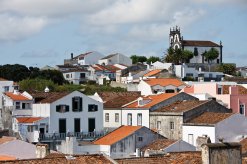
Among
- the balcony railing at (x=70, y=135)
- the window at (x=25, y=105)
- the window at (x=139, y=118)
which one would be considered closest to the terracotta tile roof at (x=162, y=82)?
the window at (x=139, y=118)

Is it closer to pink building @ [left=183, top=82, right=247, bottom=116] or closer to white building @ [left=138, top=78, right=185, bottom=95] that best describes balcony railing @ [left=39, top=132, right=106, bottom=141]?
pink building @ [left=183, top=82, right=247, bottom=116]

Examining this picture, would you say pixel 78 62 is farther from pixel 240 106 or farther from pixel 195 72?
pixel 240 106

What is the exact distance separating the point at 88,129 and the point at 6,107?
10196 millimetres

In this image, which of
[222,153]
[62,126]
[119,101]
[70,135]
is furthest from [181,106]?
[222,153]

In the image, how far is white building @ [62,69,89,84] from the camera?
13338cm

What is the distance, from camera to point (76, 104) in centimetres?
6425

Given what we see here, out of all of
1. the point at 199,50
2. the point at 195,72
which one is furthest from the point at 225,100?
the point at 199,50

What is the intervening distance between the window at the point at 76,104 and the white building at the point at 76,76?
68.5 meters

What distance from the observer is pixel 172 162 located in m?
28.1

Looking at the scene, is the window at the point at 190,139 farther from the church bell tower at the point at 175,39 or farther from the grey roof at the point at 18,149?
the church bell tower at the point at 175,39

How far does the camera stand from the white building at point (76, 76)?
5251 inches

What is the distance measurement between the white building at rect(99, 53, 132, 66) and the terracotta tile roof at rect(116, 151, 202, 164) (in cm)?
12903

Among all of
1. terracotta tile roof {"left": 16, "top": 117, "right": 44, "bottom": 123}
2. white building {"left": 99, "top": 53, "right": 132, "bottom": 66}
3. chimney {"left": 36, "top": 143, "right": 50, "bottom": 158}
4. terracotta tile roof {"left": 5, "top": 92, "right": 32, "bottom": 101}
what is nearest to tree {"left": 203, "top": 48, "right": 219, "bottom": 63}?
white building {"left": 99, "top": 53, "right": 132, "bottom": 66}

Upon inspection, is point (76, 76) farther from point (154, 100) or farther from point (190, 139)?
point (190, 139)
